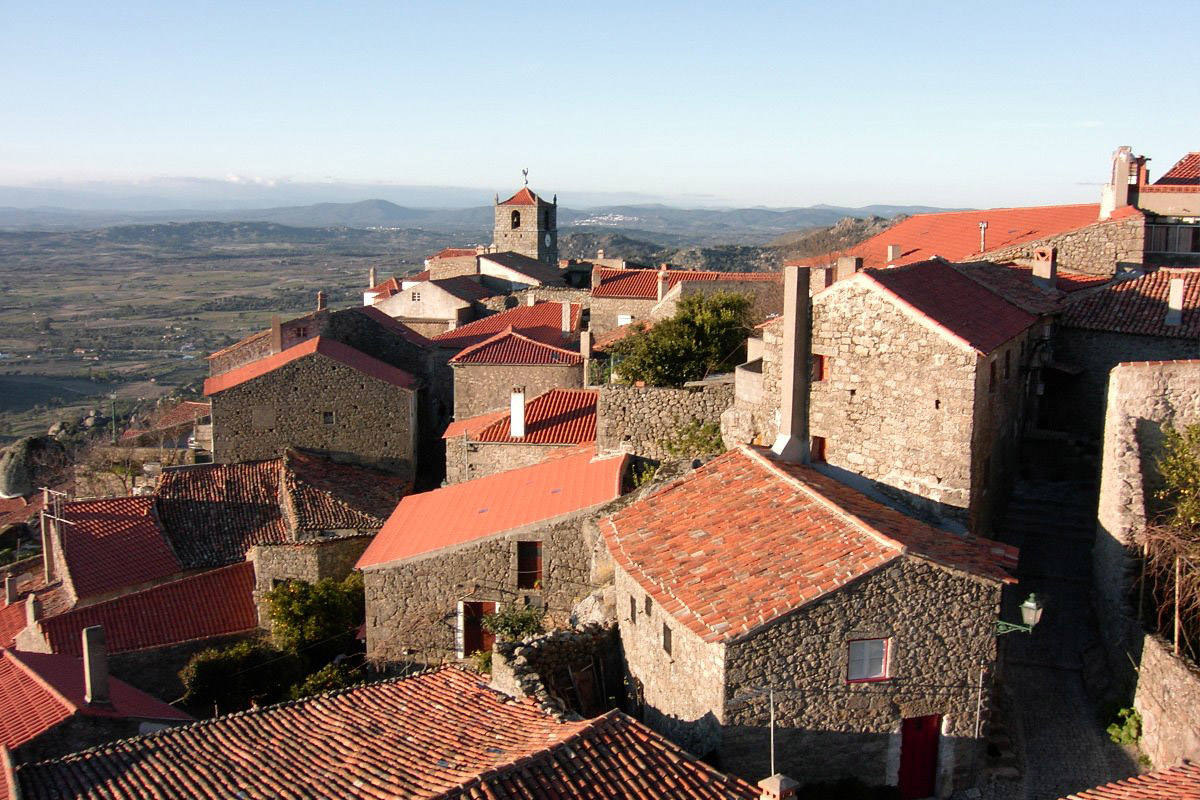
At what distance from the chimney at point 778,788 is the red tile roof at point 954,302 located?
7311 millimetres

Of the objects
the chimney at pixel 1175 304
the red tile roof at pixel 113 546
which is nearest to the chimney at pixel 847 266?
the chimney at pixel 1175 304

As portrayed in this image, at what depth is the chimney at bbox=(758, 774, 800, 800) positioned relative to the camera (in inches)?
376

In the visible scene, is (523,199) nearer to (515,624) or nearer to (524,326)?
(524,326)

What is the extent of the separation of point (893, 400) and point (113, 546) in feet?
62.1

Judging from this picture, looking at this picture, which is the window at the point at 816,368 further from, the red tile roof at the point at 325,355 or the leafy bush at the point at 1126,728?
the red tile roof at the point at 325,355

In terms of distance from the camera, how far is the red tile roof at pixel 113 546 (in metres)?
24.3

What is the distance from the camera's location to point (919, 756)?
11734 mm

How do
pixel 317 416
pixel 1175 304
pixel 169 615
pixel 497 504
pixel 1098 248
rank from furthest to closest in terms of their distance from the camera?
pixel 317 416 → pixel 1098 248 → pixel 169 615 → pixel 1175 304 → pixel 497 504

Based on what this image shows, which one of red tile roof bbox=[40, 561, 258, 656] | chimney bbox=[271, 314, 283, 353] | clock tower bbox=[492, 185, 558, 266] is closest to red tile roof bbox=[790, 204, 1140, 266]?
red tile roof bbox=[40, 561, 258, 656]

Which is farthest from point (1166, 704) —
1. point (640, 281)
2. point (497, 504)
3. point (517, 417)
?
point (640, 281)

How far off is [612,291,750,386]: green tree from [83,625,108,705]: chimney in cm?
1130

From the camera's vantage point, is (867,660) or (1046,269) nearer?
(867,660)

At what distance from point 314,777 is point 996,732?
791 cm

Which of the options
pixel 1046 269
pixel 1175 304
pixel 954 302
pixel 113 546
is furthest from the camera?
pixel 113 546
